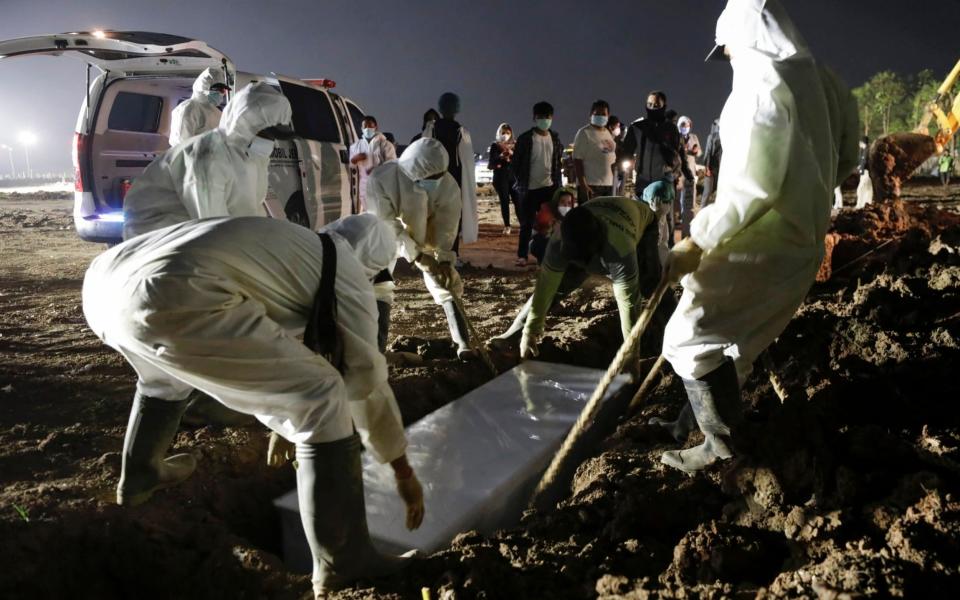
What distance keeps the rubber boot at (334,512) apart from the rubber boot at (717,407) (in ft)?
4.62

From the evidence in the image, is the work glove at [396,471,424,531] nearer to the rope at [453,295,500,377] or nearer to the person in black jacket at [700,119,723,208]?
the rope at [453,295,500,377]

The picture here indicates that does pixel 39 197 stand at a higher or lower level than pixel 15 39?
lower

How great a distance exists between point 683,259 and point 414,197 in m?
2.41

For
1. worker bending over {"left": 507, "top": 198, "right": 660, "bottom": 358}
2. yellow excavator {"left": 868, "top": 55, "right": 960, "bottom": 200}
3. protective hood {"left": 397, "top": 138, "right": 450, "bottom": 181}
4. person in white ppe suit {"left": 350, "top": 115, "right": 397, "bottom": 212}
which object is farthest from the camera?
yellow excavator {"left": 868, "top": 55, "right": 960, "bottom": 200}

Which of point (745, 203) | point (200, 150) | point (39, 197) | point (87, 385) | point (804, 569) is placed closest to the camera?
point (804, 569)

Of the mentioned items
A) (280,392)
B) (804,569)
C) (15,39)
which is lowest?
(804,569)

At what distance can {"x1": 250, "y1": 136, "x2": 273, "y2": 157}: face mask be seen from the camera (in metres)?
3.64

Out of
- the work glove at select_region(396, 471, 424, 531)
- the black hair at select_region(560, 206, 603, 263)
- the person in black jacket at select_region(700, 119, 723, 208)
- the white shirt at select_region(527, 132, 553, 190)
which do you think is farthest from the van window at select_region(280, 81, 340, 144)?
the work glove at select_region(396, 471, 424, 531)

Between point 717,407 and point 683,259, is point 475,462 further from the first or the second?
point 683,259

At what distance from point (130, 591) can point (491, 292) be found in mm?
4903

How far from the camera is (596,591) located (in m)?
2.05

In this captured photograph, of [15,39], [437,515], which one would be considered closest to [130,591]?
[437,515]

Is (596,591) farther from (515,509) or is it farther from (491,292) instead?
(491,292)

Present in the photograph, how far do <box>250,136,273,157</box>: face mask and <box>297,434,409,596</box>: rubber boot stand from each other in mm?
2136
